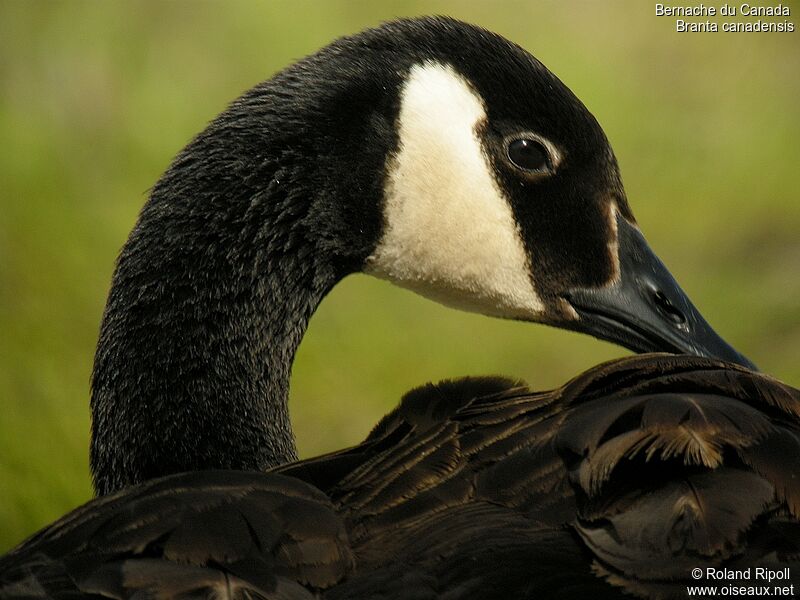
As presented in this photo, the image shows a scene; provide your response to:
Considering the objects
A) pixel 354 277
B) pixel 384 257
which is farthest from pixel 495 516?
pixel 354 277

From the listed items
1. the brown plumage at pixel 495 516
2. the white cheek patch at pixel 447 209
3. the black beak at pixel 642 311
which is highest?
the white cheek patch at pixel 447 209

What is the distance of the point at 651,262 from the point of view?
2.23m

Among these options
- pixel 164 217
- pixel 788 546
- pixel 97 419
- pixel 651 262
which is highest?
pixel 164 217

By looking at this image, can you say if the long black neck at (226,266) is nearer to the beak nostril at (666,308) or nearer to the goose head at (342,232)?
the goose head at (342,232)

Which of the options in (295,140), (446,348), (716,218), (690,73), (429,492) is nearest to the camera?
(429,492)

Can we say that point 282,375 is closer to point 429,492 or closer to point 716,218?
point 429,492

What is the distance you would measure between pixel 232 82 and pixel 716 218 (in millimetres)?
2009

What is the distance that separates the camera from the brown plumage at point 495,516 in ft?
4.63

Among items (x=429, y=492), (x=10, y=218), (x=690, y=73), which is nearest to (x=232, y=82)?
(x=10, y=218)

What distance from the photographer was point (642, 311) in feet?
7.23

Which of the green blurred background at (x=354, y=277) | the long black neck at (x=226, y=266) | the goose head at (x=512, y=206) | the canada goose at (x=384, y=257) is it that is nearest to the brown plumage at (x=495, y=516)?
the canada goose at (x=384, y=257)

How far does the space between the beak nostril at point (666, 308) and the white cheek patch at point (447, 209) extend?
0.69 feet

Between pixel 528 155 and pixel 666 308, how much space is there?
0.37 m

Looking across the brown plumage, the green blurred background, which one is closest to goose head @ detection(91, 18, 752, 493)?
the brown plumage
